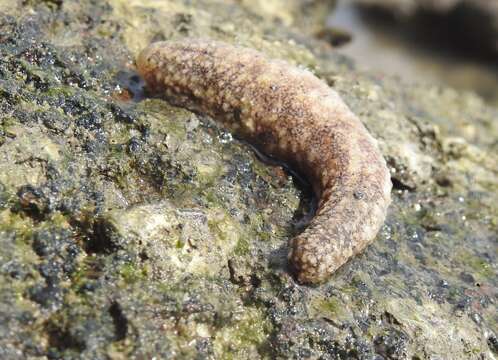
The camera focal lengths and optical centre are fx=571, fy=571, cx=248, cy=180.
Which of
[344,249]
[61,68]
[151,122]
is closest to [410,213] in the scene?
[344,249]

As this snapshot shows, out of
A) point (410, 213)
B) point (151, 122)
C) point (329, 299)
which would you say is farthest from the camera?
point (410, 213)

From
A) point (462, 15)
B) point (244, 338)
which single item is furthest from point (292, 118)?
point (462, 15)

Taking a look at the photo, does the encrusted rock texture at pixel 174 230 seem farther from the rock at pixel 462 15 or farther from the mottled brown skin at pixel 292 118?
Result: the rock at pixel 462 15

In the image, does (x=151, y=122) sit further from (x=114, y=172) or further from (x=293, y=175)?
(x=293, y=175)

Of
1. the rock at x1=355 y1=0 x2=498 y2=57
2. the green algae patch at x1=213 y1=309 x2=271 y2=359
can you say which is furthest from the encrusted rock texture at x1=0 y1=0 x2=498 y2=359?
the rock at x1=355 y1=0 x2=498 y2=57

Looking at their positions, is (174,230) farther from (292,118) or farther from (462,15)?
(462,15)

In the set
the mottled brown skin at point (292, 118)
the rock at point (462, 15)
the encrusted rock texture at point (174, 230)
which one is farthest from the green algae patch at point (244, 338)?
the rock at point (462, 15)
